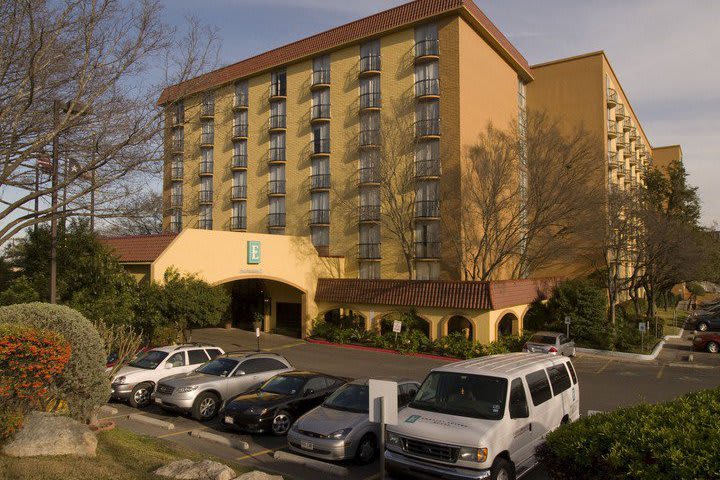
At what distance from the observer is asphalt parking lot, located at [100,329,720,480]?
11.0 m

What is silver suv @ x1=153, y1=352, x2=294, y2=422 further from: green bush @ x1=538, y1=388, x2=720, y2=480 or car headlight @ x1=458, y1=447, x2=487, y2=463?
green bush @ x1=538, y1=388, x2=720, y2=480

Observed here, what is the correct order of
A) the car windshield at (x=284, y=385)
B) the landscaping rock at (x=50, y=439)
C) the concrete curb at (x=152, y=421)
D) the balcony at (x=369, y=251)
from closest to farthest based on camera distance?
the landscaping rock at (x=50, y=439)
the concrete curb at (x=152, y=421)
the car windshield at (x=284, y=385)
the balcony at (x=369, y=251)

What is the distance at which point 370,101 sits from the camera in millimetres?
36062

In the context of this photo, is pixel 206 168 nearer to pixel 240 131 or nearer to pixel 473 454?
pixel 240 131

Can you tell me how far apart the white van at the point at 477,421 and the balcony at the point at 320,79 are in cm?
3076

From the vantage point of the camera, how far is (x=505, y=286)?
28.2 metres

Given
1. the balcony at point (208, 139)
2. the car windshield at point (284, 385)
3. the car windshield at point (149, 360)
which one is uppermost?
the balcony at point (208, 139)

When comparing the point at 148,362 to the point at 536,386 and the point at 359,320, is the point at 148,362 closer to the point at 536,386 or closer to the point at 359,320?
the point at 536,386

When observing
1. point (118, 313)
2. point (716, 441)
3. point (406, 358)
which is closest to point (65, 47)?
point (118, 313)

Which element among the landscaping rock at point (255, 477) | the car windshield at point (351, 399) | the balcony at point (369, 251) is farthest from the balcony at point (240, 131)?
the landscaping rock at point (255, 477)

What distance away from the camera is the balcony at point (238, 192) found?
140 feet

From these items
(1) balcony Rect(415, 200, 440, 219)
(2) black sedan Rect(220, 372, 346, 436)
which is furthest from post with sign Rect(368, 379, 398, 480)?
(1) balcony Rect(415, 200, 440, 219)

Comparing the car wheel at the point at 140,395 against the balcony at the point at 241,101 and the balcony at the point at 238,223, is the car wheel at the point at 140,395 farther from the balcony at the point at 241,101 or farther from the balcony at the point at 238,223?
the balcony at the point at 241,101

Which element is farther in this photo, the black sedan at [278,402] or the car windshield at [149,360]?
the car windshield at [149,360]
